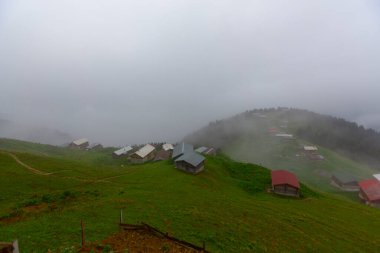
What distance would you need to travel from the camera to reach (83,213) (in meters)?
37.5

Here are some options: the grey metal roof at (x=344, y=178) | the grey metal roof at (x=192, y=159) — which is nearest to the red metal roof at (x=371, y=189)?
the grey metal roof at (x=344, y=178)

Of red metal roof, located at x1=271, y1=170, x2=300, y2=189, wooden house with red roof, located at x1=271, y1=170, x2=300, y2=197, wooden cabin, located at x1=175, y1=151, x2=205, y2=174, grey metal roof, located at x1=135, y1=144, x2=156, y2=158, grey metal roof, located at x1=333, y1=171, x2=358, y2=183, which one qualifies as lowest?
grey metal roof, located at x1=333, y1=171, x2=358, y2=183

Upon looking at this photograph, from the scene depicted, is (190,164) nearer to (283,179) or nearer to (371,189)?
(283,179)

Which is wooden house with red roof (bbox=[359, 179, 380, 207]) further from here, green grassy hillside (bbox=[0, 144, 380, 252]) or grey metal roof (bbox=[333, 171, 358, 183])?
green grassy hillside (bbox=[0, 144, 380, 252])

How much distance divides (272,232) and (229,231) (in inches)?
339

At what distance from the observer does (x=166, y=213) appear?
39812 millimetres

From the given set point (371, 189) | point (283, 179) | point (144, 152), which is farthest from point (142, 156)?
point (371, 189)

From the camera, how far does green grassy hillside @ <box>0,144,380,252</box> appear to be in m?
32.7

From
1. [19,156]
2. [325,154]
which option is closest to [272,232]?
[19,156]

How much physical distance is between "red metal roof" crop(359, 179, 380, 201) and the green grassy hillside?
3377 cm

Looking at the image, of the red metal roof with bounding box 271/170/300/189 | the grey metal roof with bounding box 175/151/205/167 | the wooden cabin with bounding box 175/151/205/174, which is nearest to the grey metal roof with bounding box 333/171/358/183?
the red metal roof with bounding box 271/170/300/189

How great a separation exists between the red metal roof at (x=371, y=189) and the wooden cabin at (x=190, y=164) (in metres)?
69.3

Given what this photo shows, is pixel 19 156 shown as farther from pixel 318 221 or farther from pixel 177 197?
pixel 318 221

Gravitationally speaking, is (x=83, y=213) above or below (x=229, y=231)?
above
